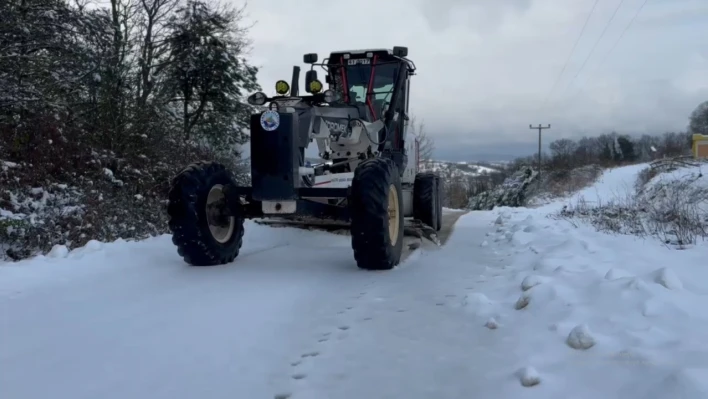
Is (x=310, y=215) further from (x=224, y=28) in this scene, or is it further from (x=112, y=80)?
(x=224, y=28)

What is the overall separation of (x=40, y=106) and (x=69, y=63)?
1387 mm

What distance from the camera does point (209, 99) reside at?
2284cm

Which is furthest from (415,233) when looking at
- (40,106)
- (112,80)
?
(112,80)

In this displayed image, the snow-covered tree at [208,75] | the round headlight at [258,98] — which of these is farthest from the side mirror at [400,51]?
the snow-covered tree at [208,75]

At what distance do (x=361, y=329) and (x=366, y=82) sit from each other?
5785 mm

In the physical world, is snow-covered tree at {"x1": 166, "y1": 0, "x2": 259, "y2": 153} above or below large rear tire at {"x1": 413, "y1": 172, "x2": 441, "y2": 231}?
above

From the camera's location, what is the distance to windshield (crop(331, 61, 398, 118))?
8852 mm

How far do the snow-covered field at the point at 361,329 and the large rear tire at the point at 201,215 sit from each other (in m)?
0.31

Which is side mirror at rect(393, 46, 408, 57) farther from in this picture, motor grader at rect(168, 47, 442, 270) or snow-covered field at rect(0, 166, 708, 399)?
snow-covered field at rect(0, 166, 708, 399)

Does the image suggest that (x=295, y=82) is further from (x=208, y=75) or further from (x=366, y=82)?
(x=208, y=75)

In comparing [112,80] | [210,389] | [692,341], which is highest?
[112,80]

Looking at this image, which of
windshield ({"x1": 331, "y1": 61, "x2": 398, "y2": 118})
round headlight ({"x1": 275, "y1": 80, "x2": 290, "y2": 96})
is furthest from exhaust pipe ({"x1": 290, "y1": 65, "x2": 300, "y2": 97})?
round headlight ({"x1": 275, "y1": 80, "x2": 290, "y2": 96})

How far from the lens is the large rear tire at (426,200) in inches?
388

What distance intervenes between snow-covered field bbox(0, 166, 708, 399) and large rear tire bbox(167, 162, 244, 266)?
1.02 ft
